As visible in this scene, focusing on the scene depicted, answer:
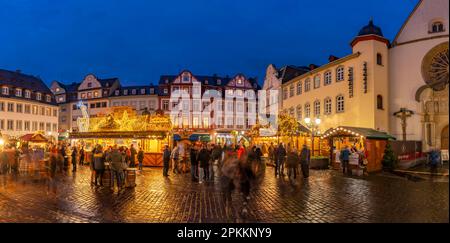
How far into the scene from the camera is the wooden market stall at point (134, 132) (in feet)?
81.0

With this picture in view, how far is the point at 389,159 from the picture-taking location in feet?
67.1

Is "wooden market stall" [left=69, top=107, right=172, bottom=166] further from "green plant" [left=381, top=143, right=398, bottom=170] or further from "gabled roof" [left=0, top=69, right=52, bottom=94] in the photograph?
"gabled roof" [left=0, top=69, right=52, bottom=94]

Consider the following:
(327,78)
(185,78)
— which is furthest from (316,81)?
(185,78)

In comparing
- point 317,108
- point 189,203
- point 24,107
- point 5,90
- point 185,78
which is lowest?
point 189,203

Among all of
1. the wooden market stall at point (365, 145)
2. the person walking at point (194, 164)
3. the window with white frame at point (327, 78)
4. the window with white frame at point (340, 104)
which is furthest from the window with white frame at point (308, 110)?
the person walking at point (194, 164)

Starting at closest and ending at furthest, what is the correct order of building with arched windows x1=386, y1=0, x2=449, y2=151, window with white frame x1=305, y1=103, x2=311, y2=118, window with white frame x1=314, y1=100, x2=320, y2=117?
building with arched windows x1=386, y1=0, x2=449, y2=151 → window with white frame x1=314, y1=100, x2=320, y2=117 → window with white frame x1=305, y1=103, x2=311, y2=118

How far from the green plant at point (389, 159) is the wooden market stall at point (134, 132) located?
1438 centimetres

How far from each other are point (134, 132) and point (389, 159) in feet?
56.8

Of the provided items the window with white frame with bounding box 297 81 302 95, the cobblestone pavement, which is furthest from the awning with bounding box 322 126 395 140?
the window with white frame with bounding box 297 81 302 95

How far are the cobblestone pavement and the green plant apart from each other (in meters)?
7.53

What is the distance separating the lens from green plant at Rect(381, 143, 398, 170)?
20422mm

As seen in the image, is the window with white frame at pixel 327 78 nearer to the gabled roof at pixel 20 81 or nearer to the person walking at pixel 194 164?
the person walking at pixel 194 164

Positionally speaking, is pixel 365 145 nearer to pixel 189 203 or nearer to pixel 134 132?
pixel 189 203

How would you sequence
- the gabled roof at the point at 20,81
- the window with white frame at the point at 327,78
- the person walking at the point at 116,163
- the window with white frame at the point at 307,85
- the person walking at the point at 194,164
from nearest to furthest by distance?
the person walking at the point at 116,163 → the person walking at the point at 194,164 → the window with white frame at the point at 327,78 → the window with white frame at the point at 307,85 → the gabled roof at the point at 20,81
